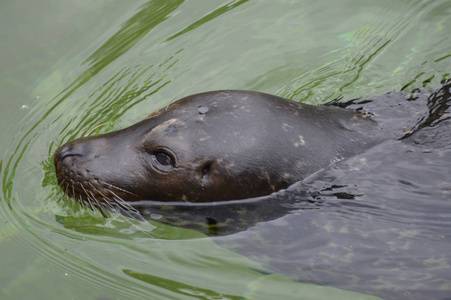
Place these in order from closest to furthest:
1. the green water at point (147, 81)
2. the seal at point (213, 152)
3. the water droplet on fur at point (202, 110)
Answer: the seal at point (213, 152)
the water droplet on fur at point (202, 110)
the green water at point (147, 81)

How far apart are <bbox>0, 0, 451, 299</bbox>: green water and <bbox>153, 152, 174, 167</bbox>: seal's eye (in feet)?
2.58

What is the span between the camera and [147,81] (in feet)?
23.0

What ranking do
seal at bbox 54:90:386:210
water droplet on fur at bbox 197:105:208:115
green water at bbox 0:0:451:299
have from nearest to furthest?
seal at bbox 54:90:386:210 < water droplet on fur at bbox 197:105:208:115 < green water at bbox 0:0:451:299

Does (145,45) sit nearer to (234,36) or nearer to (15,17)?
(234,36)

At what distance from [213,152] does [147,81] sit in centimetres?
262

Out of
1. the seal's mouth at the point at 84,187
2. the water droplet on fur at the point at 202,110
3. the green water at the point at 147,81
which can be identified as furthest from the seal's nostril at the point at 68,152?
the water droplet on fur at the point at 202,110

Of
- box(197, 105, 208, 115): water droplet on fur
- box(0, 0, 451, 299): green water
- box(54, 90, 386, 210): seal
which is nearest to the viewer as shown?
box(54, 90, 386, 210): seal

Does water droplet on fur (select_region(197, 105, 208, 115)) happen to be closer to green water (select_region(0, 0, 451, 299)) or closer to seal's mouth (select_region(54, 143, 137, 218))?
seal's mouth (select_region(54, 143, 137, 218))

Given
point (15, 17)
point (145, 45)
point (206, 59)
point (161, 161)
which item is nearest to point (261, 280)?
point (161, 161)

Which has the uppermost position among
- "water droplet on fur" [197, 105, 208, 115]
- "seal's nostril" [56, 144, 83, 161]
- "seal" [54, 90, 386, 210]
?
"seal's nostril" [56, 144, 83, 161]

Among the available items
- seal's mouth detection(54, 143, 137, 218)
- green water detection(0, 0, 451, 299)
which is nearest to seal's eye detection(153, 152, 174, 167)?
seal's mouth detection(54, 143, 137, 218)

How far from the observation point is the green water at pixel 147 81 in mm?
5012

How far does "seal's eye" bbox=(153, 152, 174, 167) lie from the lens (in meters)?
4.76

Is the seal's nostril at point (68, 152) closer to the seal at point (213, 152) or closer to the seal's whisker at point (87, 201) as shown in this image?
the seal at point (213, 152)
